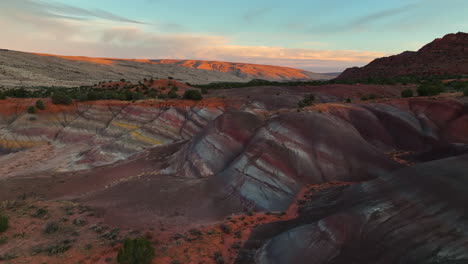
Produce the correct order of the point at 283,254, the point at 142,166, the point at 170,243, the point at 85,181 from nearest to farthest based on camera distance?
1. the point at 283,254
2. the point at 170,243
3. the point at 85,181
4. the point at 142,166

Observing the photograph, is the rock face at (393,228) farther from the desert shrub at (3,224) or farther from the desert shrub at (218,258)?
the desert shrub at (3,224)

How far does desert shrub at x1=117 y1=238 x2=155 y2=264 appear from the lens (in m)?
10.2

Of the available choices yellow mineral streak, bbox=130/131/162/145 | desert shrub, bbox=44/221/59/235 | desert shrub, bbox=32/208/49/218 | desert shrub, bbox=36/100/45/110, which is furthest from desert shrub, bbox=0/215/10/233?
desert shrub, bbox=36/100/45/110

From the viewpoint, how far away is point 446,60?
77.7m

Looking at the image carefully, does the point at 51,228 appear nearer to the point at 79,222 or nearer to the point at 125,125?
Answer: the point at 79,222

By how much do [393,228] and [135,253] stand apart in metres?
9.84

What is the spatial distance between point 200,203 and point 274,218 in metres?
4.77

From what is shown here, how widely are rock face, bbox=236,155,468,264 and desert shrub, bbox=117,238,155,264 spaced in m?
3.94

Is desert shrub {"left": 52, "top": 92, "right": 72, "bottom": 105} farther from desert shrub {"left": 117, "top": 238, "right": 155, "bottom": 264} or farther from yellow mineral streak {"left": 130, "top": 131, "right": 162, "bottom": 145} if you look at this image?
desert shrub {"left": 117, "top": 238, "right": 155, "bottom": 264}

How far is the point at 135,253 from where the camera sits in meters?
10.2

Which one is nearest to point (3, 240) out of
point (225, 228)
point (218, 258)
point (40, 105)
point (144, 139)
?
point (218, 258)

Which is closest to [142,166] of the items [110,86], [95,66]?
[110,86]

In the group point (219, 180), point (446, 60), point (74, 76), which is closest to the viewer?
point (219, 180)

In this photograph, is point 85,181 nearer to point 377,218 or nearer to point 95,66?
point 377,218
